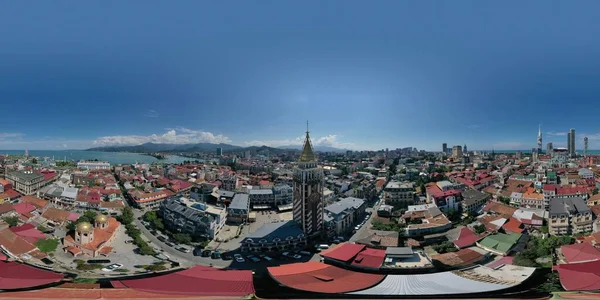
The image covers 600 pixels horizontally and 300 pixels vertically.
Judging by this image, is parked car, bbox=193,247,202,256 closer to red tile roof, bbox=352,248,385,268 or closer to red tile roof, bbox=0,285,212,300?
red tile roof, bbox=0,285,212,300

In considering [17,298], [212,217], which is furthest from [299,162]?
[17,298]

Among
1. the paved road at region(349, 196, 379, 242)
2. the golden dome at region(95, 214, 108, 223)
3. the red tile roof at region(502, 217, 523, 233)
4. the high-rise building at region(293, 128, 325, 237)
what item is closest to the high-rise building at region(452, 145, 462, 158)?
the paved road at region(349, 196, 379, 242)

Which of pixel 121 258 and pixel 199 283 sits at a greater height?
pixel 199 283

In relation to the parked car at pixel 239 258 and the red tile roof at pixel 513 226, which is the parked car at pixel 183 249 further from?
the red tile roof at pixel 513 226

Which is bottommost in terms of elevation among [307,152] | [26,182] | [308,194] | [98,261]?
[98,261]

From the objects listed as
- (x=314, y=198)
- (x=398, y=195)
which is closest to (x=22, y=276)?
(x=314, y=198)

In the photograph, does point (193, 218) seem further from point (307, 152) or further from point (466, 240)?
point (466, 240)

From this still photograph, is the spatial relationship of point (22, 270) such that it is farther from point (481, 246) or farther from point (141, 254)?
point (481, 246)

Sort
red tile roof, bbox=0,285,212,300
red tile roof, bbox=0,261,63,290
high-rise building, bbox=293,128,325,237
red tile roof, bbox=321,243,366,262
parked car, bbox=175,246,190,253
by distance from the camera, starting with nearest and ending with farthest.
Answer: red tile roof, bbox=0,285,212,300, red tile roof, bbox=0,261,63,290, red tile roof, bbox=321,243,366,262, parked car, bbox=175,246,190,253, high-rise building, bbox=293,128,325,237
